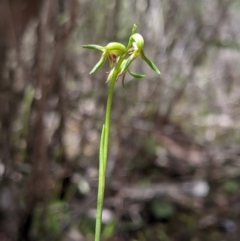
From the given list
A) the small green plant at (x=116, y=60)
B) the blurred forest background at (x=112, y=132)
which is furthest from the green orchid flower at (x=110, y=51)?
the blurred forest background at (x=112, y=132)

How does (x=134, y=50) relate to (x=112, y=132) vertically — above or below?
above

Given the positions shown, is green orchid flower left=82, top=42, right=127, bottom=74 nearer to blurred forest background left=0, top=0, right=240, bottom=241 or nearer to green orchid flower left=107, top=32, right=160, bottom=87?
green orchid flower left=107, top=32, right=160, bottom=87

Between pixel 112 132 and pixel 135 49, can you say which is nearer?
pixel 135 49

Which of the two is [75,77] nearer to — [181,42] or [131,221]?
[181,42]

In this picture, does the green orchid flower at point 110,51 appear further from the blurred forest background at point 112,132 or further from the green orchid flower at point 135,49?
the blurred forest background at point 112,132

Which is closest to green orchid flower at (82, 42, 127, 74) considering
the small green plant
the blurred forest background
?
the small green plant

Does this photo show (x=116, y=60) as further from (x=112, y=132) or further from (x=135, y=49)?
(x=112, y=132)

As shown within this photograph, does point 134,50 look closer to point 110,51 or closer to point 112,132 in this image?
point 110,51

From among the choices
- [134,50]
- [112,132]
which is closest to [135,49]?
[134,50]

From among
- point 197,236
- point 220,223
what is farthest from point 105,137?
point 220,223
